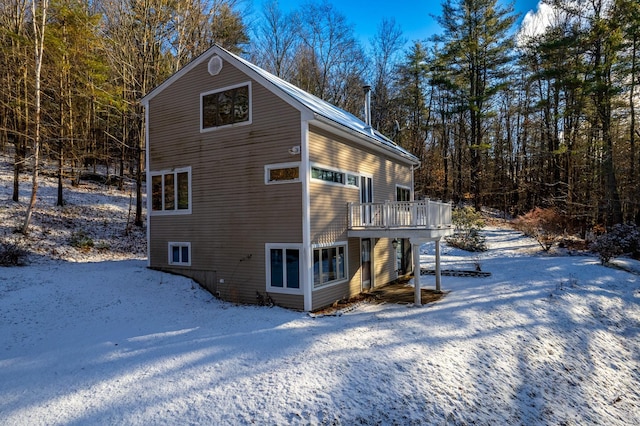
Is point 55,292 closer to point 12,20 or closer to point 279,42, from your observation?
point 12,20

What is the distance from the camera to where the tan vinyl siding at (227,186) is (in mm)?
10164

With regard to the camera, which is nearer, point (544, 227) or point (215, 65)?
point (215, 65)

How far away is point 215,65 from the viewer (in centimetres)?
1129

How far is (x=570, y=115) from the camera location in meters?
22.8

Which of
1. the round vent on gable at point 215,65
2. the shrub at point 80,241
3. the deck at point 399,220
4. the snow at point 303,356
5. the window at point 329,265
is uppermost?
the round vent on gable at point 215,65

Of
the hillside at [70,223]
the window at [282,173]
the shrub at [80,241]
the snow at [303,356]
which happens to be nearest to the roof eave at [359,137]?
the window at [282,173]

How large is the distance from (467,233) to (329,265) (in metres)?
12.9

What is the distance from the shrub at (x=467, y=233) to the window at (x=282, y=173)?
1382cm

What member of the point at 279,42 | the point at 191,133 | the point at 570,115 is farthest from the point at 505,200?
the point at 191,133

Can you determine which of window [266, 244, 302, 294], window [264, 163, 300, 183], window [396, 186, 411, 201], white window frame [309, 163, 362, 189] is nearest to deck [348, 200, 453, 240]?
white window frame [309, 163, 362, 189]

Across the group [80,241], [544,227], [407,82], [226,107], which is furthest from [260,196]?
[407,82]

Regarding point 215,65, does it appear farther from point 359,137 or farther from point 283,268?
point 283,268

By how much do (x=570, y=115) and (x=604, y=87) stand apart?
3795mm

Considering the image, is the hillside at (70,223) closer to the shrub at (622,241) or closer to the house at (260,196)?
the house at (260,196)
